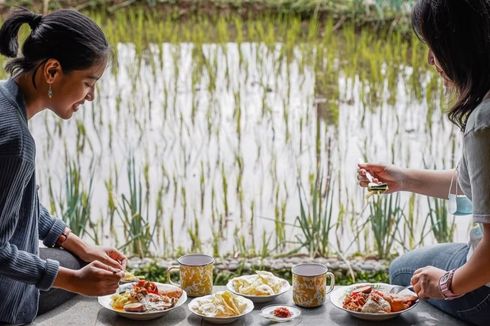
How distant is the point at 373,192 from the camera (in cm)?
287

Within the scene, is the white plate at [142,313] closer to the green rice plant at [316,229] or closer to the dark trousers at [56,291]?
the dark trousers at [56,291]

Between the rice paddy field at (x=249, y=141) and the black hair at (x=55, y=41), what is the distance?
3.06 feet

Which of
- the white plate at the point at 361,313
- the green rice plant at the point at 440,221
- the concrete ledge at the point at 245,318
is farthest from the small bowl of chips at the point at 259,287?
the green rice plant at the point at 440,221

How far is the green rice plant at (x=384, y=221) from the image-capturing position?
338 centimetres

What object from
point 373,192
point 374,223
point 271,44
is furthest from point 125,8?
point 373,192

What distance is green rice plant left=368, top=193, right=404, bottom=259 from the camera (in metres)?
3.38

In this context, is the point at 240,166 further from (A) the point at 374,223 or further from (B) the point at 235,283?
(B) the point at 235,283

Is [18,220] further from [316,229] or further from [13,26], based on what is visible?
[316,229]

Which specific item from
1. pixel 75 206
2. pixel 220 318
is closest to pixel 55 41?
pixel 220 318

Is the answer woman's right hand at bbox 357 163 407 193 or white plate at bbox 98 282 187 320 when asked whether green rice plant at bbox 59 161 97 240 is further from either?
woman's right hand at bbox 357 163 407 193

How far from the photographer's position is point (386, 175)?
291 centimetres

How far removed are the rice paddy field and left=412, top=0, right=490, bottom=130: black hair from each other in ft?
3.34

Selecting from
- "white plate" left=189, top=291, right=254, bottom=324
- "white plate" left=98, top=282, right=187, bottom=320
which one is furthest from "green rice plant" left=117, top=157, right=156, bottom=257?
"white plate" left=189, top=291, right=254, bottom=324

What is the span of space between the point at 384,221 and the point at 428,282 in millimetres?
888
